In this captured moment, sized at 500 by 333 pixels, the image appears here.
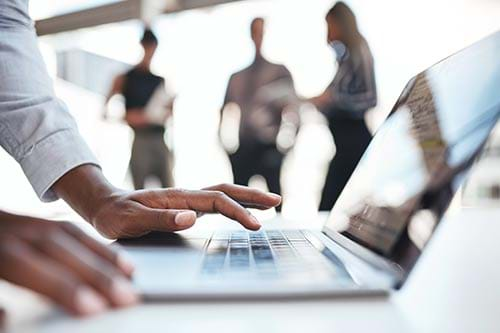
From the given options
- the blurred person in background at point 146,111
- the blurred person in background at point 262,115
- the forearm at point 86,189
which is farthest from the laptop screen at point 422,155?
the blurred person in background at point 146,111

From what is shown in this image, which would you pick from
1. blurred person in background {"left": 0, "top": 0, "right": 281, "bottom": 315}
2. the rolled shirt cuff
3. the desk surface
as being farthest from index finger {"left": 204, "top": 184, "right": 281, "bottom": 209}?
the desk surface

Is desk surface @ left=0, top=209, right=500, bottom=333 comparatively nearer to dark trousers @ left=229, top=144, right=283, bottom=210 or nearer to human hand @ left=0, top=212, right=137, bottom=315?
human hand @ left=0, top=212, right=137, bottom=315

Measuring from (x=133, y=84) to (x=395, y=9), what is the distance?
160 cm

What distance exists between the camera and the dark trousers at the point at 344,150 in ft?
6.03

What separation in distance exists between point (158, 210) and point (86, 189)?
15 cm

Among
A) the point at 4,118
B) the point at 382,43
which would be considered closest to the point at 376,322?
the point at 4,118

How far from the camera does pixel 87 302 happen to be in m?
0.26

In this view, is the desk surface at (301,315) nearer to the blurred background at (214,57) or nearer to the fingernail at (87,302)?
the fingernail at (87,302)

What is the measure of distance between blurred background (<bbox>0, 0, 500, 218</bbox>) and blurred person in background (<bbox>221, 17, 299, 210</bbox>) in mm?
57

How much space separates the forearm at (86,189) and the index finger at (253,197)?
17cm

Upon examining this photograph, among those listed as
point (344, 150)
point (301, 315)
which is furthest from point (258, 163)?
point (301, 315)

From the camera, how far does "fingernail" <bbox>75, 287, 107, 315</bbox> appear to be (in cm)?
25

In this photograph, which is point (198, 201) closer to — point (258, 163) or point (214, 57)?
point (258, 163)

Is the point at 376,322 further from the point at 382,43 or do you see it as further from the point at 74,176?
the point at 382,43
